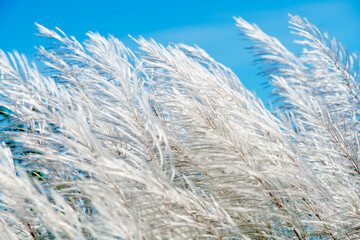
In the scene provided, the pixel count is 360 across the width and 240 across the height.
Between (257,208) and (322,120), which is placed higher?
(322,120)

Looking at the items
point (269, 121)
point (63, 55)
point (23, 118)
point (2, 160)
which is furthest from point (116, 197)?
point (63, 55)

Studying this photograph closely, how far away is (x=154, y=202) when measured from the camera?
46.8 inches

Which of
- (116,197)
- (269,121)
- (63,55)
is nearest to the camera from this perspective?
(116,197)

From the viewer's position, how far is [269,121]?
156 cm

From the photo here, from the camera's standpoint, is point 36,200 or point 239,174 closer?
point 36,200

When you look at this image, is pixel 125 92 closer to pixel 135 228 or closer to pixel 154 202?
pixel 154 202

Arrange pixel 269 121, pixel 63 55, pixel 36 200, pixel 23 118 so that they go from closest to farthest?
1. pixel 36 200
2. pixel 269 121
3. pixel 23 118
4. pixel 63 55

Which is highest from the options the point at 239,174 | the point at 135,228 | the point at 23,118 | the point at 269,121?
the point at 23,118

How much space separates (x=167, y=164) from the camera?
4.51 ft

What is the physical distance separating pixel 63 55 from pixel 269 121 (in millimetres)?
1428

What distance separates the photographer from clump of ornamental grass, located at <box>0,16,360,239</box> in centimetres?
112

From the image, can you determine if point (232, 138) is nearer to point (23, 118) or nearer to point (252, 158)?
point (252, 158)

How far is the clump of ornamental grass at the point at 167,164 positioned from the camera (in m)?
1.12

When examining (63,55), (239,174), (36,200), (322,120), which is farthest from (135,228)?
(63,55)
